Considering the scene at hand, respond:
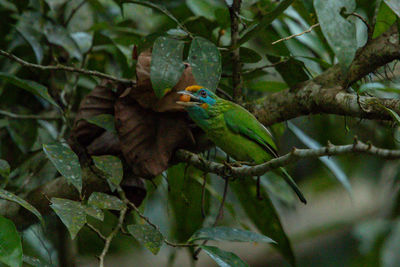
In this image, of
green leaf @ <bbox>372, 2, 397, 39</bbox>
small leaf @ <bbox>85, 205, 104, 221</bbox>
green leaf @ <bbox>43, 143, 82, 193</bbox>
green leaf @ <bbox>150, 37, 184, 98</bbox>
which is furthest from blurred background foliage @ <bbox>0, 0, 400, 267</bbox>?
small leaf @ <bbox>85, 205, 104, 221</bbox>

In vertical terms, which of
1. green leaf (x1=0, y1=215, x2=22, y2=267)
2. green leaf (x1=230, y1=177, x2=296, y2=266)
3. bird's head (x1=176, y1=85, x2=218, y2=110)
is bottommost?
green leaf (x1=230, y1=177, x2=296, y2=266)

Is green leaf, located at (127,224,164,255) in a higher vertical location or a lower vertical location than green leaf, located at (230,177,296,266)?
higher

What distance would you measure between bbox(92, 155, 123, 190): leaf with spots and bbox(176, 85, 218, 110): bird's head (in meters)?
0.37

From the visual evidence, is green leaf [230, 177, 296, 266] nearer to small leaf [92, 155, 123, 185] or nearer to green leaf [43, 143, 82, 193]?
small leaf [92, 155, 123, 185]

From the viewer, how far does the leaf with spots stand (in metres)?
2.03

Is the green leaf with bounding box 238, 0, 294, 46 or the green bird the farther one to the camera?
the green bird

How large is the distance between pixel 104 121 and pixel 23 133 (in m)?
0.76

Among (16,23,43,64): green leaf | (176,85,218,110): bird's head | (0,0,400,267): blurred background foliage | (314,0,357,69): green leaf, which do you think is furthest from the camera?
(16,23,43,64): green leaf

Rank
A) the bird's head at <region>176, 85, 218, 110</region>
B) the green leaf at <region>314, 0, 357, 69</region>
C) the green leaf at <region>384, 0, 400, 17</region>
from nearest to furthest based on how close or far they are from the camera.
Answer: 1. the green leaf at <region>314, 0, 357, 69</region>
2. the green leaf at <region>384, 0, 400, 17</region>
3. the bird's head at <region>176, 85, 218, 110</region>

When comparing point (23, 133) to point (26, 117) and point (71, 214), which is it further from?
point (71, 214)

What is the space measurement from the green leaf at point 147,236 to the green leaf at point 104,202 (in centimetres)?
10

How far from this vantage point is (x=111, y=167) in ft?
6.78

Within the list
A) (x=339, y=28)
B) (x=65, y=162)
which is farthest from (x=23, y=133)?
(x=339, y=28)

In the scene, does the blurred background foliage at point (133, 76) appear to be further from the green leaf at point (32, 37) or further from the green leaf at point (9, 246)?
the green leaf at point (9, 246)
